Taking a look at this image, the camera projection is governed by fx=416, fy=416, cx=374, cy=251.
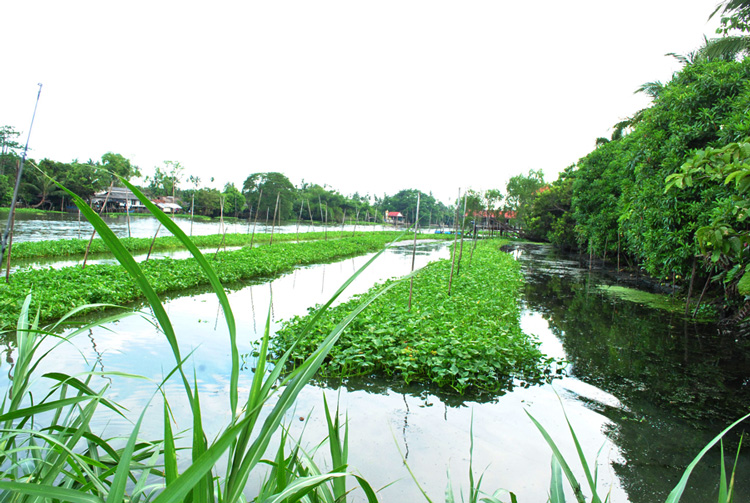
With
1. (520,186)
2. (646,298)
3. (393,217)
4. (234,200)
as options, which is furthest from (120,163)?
(646,298)

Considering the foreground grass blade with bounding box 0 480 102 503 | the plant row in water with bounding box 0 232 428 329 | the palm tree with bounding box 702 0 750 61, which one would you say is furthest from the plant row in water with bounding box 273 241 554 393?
the palm tree with bounding box 702 0 750 61

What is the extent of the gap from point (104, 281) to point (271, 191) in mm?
54528

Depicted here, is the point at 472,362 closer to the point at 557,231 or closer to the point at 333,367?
the point at 333,367

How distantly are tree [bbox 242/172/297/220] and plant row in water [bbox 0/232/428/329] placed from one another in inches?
1849

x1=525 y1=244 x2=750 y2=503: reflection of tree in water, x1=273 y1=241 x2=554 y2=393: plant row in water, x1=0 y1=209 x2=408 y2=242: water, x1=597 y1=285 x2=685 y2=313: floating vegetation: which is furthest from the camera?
x1=0 y1=209 x2=408 y2=242: water

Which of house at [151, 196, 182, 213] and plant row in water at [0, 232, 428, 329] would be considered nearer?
plant row in water at [0, 232, 428, 329]

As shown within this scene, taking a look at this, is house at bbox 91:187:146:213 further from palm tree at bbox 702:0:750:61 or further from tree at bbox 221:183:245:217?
palm tree at bbox 702:0:750:61

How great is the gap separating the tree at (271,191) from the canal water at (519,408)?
54032 millimetres

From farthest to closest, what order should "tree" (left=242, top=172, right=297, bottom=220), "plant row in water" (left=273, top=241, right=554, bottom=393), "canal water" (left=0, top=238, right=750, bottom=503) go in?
"tree" (left=242, top=172, right=297, bottom=220) < "plant row in water" (left=273, top=241, right=554, bottom=393) < "canal water" (left=0, top=238, right=750, bottom=503)

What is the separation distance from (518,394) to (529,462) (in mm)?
1190

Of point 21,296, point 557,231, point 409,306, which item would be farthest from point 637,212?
point 557,231

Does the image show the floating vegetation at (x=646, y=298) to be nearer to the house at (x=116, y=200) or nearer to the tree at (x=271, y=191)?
the house at (x=116, y=200)

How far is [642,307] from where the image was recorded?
30.9 ft

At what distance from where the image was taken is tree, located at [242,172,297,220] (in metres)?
59.8
